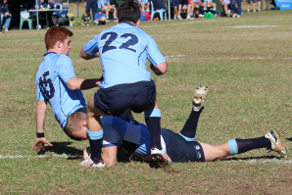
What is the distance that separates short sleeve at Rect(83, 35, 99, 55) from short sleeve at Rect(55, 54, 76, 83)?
24 centimetres

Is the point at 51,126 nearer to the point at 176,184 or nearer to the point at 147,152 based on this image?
the point at 147,152

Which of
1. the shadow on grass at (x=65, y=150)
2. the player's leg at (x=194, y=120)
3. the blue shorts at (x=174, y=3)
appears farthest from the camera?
the blue shorts at (x=174, y=3)

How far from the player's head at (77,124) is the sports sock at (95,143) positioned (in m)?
0.15

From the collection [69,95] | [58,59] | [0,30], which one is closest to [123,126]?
[69,95]

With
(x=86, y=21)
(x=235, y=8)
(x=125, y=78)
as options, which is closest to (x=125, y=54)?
(x=125, y=78)

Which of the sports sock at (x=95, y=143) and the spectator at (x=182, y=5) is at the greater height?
the spectator at (x=182, y=5)

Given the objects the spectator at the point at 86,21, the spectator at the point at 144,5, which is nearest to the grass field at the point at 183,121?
the spectator at the point at 86,21

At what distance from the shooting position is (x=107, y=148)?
15.3 ft

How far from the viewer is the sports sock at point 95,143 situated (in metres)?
4.47

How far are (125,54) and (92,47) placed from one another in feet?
1.82

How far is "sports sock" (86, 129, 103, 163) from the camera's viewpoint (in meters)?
4.47

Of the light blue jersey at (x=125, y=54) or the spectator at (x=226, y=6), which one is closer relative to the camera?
the light blue jersey at (x=125, y=54)

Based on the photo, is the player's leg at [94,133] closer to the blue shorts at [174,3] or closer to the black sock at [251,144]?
the black sock at [251,144]

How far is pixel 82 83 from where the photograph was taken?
436 centimetres
